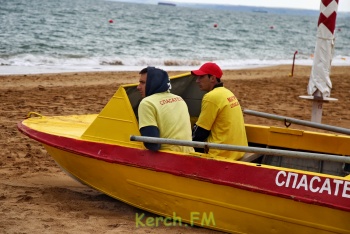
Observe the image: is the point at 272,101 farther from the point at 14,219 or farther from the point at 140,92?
the point at 14,219

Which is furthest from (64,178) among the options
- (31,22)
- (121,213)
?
(31,22)

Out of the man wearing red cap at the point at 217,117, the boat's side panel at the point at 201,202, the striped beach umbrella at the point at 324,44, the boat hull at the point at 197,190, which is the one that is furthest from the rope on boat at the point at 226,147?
the striped beach umbrella at the point at 324,44

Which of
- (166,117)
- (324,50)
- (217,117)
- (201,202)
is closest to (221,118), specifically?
(217,117)

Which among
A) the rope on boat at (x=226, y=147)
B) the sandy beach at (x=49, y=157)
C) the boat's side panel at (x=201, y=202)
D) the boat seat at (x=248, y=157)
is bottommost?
the sandy beach at (x=49, y=157)

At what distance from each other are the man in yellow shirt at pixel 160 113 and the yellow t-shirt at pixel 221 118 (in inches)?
7.8

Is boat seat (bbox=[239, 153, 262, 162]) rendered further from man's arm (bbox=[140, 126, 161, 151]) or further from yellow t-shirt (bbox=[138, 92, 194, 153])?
man's arm (bbox=[140, 126, 161, 151])

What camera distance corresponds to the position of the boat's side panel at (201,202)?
15.9 ft

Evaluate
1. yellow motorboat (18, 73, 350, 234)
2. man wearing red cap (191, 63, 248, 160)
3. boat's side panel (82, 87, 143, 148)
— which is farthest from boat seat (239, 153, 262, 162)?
boat's side panel (82, 87, 143, 148)

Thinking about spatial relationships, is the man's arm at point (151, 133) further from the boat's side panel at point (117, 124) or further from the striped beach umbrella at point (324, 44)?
Result: the striped beach umbrella at point (324, 44)

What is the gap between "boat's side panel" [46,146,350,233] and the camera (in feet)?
15.9

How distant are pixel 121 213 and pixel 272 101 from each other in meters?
7.53

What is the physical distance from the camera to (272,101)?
12.9m

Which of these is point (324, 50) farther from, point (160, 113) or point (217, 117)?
point (160, 113)

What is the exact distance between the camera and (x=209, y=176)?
17.1ft
